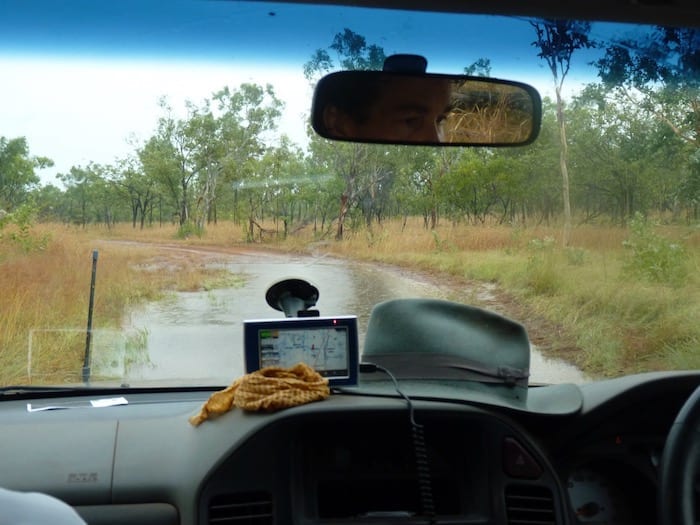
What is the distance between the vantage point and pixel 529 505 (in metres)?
3.96

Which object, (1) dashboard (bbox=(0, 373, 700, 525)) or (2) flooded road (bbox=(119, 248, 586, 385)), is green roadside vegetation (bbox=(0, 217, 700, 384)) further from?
(1) dashboard (bbox=(0, 373, 700, 525))

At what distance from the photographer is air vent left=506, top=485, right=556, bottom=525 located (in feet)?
12.9

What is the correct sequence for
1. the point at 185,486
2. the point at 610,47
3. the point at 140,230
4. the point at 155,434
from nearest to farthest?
the point at 185,486 → the point at 155,434 → the point at 610,47 → the point at 140,230

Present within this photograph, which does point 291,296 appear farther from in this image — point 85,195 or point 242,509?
point 85,195

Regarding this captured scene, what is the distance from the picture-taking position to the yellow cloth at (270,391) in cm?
389

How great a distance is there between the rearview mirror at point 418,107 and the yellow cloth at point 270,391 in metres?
1.08

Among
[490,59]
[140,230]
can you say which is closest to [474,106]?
[490,59]

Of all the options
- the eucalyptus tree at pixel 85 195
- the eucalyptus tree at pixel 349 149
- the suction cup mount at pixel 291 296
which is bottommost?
the suction cup mount at pixel 291 296

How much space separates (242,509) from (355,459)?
0.60 metres

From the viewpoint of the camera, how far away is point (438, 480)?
13.7 feet

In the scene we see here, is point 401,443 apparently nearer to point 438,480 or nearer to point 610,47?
point 438,480

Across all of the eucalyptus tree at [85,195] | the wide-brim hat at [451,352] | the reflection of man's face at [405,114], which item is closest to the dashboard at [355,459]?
the wide-brim hat at [451,352]

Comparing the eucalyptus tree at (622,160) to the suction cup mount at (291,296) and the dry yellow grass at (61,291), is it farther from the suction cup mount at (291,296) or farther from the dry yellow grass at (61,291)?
the dry yellow grass at (61,291)

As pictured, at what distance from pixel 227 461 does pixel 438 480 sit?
1031mm
